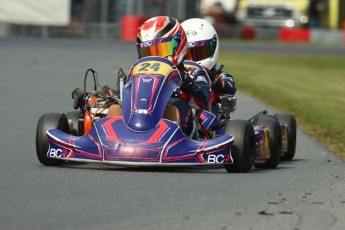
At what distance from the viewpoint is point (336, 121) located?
1419cm

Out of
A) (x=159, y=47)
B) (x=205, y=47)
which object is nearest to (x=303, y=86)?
(x=205, y=47)

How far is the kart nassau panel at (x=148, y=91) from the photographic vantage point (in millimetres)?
7926

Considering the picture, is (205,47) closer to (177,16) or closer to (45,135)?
(45,135)

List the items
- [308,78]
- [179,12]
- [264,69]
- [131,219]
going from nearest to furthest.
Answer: [131,219]
[308,78]
[264,69]
[179,12]

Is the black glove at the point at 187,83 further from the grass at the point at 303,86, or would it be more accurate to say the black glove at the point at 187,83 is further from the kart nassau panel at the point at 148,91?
the grass at the point at 303,86

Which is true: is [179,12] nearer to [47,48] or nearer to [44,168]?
[47,48]

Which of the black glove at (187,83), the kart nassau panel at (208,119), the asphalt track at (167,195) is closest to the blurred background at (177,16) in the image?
the asphalt track at (167,195)

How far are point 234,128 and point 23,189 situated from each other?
6.61ft

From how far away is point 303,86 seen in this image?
2158 cm

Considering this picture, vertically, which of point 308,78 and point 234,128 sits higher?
point 234,128

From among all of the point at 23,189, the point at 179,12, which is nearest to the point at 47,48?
the point at 179,12

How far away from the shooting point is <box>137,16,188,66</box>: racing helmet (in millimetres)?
8727

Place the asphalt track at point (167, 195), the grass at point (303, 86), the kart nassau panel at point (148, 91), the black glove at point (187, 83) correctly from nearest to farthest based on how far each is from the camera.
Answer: the asphalt track at point (167, 195)
the kart nassau panel at point (148, 91)
the black glove at point (187, 83)
the grass at point (303, 86)

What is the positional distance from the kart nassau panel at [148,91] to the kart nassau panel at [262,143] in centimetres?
79
